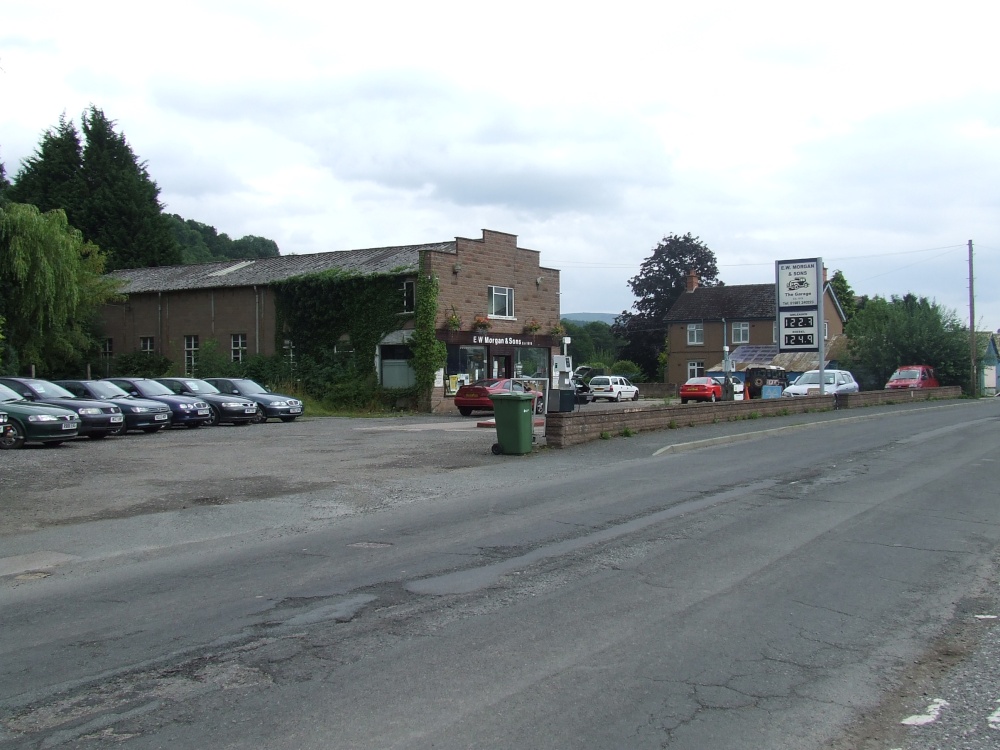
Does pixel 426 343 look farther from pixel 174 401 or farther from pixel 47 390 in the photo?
pixel 47 390

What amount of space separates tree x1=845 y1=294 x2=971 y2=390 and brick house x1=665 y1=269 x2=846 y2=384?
36.8 feet

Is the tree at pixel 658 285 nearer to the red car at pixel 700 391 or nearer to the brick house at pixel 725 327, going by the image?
the brick house at pixel 725 327

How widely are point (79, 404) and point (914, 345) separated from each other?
158 ft

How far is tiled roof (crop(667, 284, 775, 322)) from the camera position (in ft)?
234

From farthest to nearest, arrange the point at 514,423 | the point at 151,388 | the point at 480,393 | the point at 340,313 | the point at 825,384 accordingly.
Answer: the point at 825,384, the point at 340,313, the point at 480,393, the point at 151,388, the point at 514,423

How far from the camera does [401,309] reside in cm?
3800

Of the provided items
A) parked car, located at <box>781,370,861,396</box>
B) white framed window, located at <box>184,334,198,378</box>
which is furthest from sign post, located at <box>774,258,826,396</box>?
white framed window, located at <box>184,334,198,378</box>

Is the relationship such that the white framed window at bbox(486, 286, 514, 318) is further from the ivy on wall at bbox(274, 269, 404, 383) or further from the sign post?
the sign post

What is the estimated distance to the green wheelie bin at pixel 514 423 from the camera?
18.1 metres

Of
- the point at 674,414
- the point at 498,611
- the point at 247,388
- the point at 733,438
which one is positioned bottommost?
the point at 498,611

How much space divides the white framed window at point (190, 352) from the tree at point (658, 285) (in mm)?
54144

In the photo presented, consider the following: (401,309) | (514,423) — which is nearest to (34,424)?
(514,423)

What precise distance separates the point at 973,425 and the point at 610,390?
905 inches

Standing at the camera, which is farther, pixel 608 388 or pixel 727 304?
pixel 727 304
